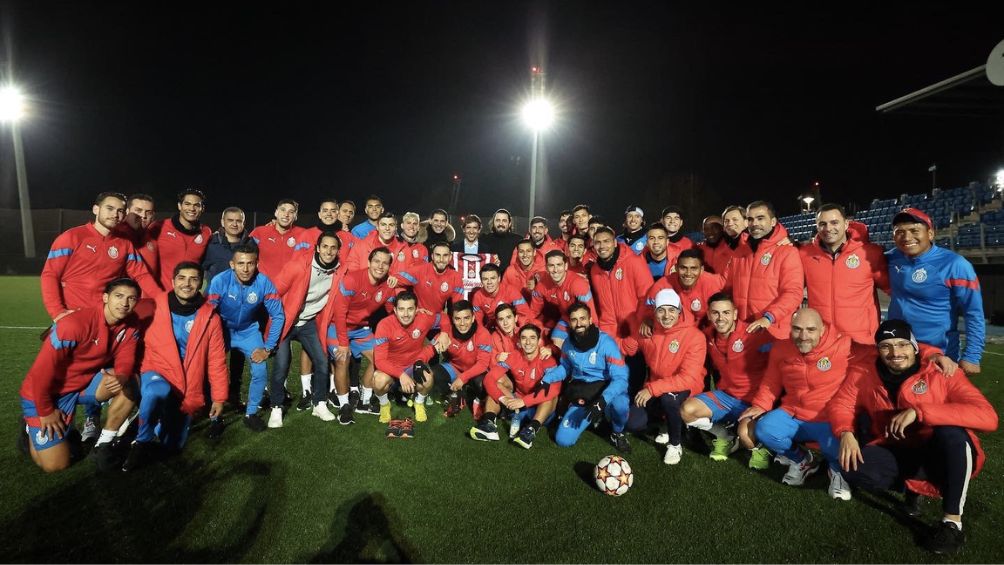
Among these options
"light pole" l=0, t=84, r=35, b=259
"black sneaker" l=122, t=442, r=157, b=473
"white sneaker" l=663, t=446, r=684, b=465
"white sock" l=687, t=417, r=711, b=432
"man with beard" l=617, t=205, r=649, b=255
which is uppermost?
"light pole" l=0, t=84, r=35, b=259

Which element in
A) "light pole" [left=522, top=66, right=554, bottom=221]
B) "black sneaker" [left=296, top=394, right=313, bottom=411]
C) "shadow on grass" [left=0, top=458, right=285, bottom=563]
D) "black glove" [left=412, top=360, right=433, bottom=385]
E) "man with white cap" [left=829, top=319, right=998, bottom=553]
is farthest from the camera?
"light pole" [left=522, top=66, right=554, bottom=221]

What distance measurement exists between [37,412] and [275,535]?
214cm

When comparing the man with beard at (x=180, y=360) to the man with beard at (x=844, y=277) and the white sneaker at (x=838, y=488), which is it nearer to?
the white sneaker at (x=838, y=488)

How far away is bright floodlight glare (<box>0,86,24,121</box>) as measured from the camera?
22.0 meters

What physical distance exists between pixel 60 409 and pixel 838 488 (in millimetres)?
5717

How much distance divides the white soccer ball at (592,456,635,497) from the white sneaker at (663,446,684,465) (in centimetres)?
62

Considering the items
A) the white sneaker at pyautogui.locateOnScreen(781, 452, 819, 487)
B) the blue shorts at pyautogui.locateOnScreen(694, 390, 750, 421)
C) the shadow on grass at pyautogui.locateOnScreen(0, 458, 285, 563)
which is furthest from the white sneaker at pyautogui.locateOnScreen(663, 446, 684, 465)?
the shadow on grass at pyautogui.locateOnScreen(0, 458, 285, 563)

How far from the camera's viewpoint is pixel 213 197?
1571 inches

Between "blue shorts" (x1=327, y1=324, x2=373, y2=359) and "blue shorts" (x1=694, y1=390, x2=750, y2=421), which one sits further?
"blue shorts" (x1=327, y1=324, x2=373, y2=359)

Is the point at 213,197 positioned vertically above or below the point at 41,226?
above

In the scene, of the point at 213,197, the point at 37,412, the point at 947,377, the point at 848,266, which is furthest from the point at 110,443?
the point at 213,197

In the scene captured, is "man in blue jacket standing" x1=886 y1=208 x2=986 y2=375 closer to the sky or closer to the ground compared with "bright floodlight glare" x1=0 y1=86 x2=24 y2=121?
closer to the ground

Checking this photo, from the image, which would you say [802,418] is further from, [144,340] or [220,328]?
[144,340]

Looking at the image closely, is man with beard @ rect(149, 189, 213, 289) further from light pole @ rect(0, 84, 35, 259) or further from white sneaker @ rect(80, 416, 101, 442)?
light pole @ rect(0, 84, 35, 259)
